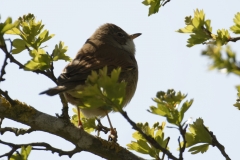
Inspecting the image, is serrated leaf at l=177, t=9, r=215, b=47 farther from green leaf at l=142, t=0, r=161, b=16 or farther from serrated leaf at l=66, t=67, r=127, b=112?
serrated leaf at l=66, t=67, r=127, b=112

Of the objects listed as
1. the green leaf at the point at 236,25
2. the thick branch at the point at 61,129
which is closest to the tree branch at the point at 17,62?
the thick branch at the point at 61,129

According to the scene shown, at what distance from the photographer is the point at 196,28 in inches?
140

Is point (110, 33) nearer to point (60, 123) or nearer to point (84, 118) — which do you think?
point (84, 118)

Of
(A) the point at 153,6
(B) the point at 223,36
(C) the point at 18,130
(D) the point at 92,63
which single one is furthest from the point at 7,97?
(D) the point at 92,63

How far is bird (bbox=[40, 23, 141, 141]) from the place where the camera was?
4746 mm

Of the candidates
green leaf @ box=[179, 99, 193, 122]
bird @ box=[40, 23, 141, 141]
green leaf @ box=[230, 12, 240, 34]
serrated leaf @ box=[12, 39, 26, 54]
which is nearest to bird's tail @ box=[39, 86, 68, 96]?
bird @ box=[40, 23, 141, 141]

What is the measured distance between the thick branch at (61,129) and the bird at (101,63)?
0.23m

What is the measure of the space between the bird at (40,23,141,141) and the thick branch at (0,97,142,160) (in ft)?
0.76

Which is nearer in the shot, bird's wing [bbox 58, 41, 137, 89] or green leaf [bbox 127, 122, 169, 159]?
green leaf [bbox 127, 122, 169, 159]

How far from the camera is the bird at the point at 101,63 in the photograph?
15.6ft

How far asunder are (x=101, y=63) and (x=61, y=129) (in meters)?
1.94

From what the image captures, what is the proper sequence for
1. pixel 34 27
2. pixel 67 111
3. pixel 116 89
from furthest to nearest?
pixel 67 111 → pixel 34 27 → pixel 116 89

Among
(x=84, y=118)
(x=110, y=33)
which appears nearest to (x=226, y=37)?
(x=84, y=118)

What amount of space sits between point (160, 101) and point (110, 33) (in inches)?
205
